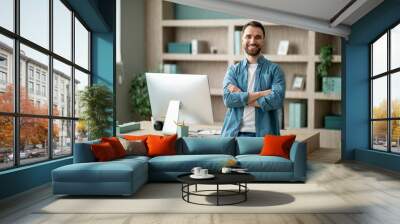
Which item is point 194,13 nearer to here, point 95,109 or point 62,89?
point 95,109

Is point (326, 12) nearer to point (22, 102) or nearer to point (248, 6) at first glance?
point (248, 6)

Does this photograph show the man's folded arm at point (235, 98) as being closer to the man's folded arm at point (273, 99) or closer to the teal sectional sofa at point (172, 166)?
the man's folded arm at point (273, 99)

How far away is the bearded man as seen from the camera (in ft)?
17.1

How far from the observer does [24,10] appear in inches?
205

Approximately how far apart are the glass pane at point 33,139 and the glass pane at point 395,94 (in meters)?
5.18

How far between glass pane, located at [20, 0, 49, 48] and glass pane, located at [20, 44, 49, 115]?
0.16m

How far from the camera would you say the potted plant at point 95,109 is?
22.5ft

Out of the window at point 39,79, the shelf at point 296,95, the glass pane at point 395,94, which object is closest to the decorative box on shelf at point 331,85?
the shelf at point 296,95

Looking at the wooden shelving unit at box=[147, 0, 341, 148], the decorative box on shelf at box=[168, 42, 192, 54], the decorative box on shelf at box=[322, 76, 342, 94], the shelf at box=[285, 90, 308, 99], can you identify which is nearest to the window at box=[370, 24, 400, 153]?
the decorative box on shelf at box=[322, 76, 342, 94]

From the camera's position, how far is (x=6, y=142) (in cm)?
476

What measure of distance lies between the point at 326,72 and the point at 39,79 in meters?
6.60

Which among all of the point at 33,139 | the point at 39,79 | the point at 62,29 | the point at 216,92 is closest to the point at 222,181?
the point at 33,139

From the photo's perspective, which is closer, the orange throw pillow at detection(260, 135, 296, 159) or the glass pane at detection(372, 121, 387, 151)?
the orange throw pillow at detection(260, 135, 296, 159)

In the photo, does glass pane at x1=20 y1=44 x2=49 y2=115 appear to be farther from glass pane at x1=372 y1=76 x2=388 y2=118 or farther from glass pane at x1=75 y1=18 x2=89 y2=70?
glass pane at x1=372 y1=76 x2=388 y2=118
